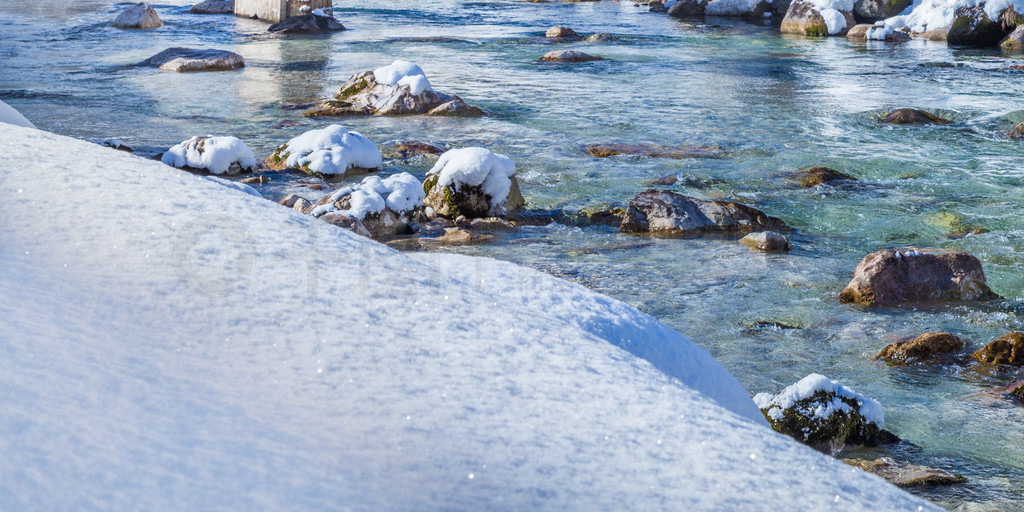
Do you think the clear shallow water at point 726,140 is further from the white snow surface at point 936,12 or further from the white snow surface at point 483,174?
the white snow surface at point 936,12

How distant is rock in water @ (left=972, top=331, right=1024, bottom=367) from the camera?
3750mm

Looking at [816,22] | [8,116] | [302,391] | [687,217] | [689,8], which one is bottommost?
[687,217]

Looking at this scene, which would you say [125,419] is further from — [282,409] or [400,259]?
[400,259]

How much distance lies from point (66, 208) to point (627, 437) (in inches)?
47.8

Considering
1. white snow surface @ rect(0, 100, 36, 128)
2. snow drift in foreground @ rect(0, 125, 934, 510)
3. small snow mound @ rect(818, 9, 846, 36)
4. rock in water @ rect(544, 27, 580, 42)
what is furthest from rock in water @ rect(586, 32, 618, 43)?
snow drift in foreground @ rect(0, 125, 934, 510)

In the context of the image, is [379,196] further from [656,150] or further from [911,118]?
[911,118]

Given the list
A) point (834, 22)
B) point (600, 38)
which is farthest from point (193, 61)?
point (834, 22)

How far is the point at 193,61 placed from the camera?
39.6ft

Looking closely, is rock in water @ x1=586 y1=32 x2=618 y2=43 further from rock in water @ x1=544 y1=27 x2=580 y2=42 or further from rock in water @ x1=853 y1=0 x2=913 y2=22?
rock in water @ x1=853 y1=0 x2=913 y2=22

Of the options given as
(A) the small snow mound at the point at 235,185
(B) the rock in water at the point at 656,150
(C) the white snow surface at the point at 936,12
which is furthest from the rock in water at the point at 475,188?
(C) the white snow surface at the point at 936,12

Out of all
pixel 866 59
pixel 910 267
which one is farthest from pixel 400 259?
pixel 866 59

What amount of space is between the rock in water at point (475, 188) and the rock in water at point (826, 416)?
10.2ft

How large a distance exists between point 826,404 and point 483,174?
3.28m

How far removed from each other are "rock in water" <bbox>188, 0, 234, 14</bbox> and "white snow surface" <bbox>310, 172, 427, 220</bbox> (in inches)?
652
